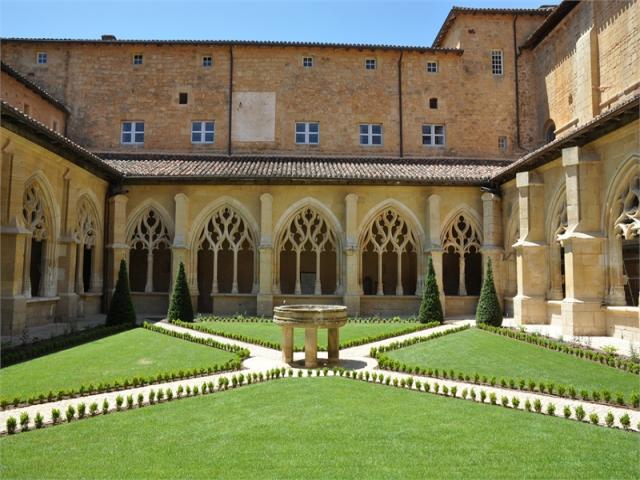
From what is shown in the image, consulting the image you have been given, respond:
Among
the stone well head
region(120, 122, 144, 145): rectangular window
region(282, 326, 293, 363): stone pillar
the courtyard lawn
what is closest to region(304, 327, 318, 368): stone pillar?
the stone well head

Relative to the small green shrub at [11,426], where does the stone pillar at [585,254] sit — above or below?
above

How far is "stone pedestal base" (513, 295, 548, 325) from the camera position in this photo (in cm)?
1744

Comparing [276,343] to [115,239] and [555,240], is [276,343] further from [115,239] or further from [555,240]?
[115,239]

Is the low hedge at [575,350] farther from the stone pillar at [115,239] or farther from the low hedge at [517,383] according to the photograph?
the stone pillar at [115,239]

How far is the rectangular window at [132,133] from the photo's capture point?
995 inches

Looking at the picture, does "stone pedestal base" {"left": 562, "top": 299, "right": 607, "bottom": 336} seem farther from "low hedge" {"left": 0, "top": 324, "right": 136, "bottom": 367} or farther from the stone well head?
"low hedge" {"left": 0, "top": 324, "right": 136, "bottom": 367}

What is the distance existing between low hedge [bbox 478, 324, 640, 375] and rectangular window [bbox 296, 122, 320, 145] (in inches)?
531

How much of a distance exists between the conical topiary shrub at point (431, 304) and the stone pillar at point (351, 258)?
330 cm

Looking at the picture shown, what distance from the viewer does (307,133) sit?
84.1ft

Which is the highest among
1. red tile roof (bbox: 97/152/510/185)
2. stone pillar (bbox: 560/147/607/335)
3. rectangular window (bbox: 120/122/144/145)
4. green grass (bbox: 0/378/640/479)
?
rectangular window (bbox: 120/122/144/145)

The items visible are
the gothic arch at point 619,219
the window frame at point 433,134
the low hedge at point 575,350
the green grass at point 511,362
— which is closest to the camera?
the green grass at point 511,362

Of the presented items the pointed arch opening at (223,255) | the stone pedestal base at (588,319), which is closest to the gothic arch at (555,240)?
the stone pedestal base at (588,319)

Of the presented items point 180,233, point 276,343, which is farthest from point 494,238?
point 180,233

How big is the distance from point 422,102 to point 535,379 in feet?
61.3
